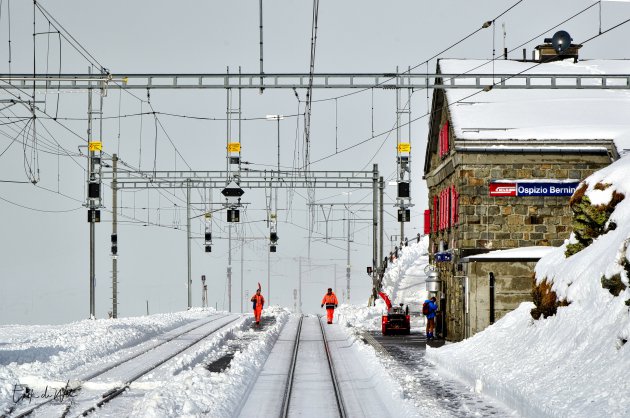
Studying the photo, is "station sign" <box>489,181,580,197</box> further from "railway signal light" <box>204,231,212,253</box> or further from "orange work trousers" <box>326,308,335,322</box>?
"railway signal light" <box>204,231,212,253</box>

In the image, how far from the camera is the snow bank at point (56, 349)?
804 inches

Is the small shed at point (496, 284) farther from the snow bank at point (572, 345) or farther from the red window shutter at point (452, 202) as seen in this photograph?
the snow bank at point (572, 345)

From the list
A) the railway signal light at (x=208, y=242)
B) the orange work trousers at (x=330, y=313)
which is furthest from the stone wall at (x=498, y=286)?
the railway signal light at (x=208, y=242)

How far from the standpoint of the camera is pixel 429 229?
39406 millimetres

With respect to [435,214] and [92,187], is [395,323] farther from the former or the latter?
[92,187]

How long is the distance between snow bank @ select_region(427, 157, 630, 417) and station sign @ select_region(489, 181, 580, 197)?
597 cm

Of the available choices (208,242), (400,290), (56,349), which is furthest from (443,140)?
(400,290)

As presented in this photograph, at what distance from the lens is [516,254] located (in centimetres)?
2898

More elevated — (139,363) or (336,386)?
(336,386)

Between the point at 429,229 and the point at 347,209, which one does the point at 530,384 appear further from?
the point at 347,209

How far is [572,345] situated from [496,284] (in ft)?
37.5

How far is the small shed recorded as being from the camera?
2897 cm

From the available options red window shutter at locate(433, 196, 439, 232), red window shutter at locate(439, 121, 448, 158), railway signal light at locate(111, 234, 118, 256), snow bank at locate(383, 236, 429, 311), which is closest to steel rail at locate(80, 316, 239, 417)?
red window shutter at locate(439, 121, 448, 158)

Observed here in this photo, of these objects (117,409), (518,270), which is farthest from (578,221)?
(117,409)
